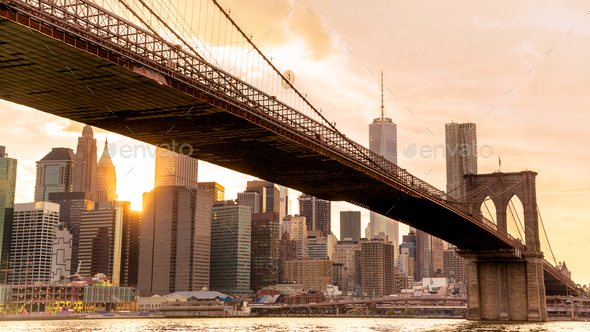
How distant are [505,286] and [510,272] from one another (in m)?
2.01

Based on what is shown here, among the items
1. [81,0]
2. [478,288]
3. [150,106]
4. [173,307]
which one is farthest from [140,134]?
[173,307]

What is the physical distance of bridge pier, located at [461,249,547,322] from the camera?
88.6m

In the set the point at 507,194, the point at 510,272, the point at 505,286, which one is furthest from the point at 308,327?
the point at 507,194

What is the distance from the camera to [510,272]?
92.1 m

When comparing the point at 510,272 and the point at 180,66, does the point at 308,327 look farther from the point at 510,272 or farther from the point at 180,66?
the point at 180,66

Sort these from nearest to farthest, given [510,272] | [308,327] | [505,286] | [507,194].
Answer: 1. [505,286]
2. [510,272]
3. [308,327]
4. [507,194]

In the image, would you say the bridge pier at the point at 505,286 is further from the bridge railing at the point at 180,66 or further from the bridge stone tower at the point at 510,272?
the bridge railing at the point at 180,66

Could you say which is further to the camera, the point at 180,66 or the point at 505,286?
the point at 505,286

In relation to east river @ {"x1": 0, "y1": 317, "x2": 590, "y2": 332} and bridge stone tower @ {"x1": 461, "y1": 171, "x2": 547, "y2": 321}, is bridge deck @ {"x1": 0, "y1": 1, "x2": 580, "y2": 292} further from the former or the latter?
bridge stone tower @ {"x1": 461, "y1": 171, "x2": 547, "y2": 321}

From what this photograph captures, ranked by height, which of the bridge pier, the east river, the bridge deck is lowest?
the east river


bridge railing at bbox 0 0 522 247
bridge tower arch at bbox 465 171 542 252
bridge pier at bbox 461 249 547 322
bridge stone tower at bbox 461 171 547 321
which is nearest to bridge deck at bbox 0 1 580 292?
bridge railing at bbox 0 0 522 247

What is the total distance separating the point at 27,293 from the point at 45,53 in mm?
166838

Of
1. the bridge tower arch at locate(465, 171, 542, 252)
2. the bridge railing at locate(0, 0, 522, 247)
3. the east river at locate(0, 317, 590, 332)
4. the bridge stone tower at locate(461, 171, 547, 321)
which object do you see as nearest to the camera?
the bridge railing at locate(0, 0, 522, 247)

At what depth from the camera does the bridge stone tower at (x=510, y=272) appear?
8881 cm
